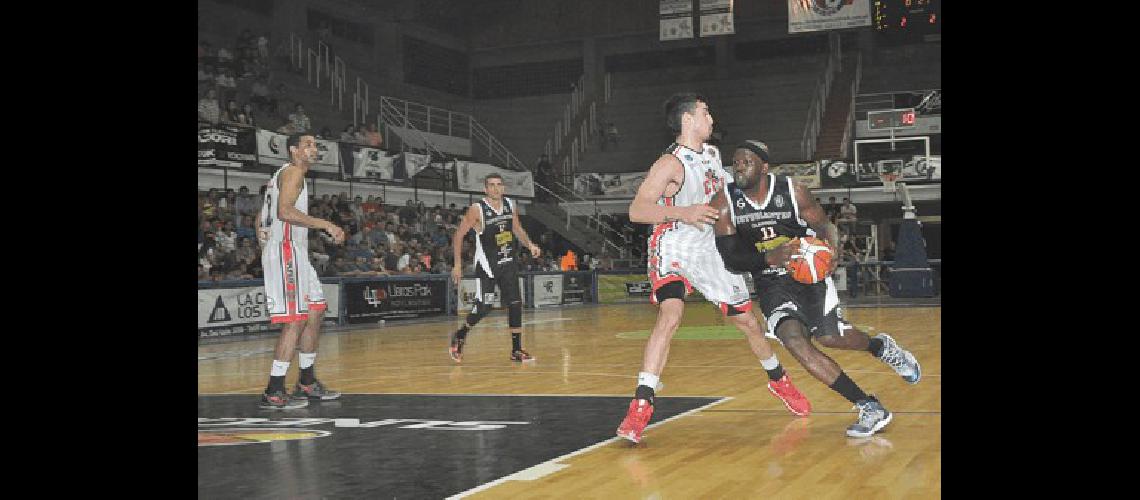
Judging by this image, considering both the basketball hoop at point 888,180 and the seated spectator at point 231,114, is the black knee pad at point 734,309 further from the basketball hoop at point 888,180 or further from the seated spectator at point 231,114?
the basketball hoop at point 888,180

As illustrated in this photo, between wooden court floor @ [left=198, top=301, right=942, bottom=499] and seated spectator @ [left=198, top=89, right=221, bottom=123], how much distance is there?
5678 millimetres

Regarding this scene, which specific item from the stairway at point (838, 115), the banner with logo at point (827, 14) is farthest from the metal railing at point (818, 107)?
the banner with logo at point (827, 14)

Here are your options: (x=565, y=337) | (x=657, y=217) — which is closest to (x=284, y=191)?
(x=657, y=217)

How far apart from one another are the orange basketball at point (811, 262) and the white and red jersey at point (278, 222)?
3768mm

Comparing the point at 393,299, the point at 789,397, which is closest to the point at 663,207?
the point at 789,397

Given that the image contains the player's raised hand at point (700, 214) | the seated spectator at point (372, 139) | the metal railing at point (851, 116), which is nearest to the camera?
the player's raised hand at point (700, 214)

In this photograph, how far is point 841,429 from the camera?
6.47 meters

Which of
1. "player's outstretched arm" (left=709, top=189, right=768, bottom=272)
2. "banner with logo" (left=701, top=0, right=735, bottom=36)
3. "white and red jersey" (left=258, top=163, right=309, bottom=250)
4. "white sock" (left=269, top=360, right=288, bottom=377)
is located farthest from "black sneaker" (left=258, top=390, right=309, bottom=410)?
"banner with logo" (left=701, top=0, right=735, bottom=36)

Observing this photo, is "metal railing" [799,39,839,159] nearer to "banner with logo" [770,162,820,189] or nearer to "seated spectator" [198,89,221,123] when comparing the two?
"banner with logo" [770,162,820,189]

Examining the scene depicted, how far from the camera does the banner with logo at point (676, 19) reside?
2875cm
